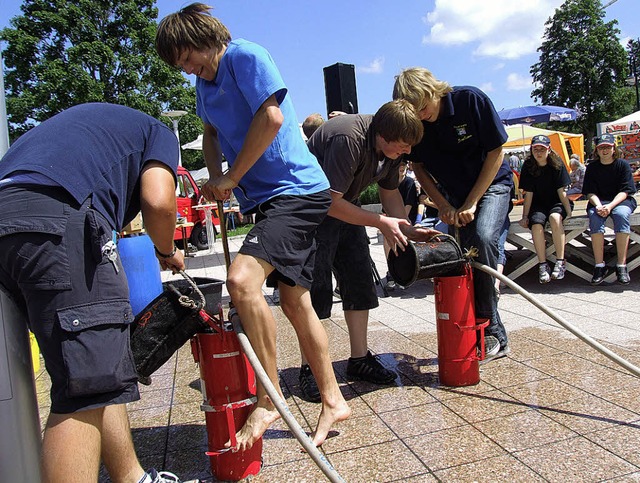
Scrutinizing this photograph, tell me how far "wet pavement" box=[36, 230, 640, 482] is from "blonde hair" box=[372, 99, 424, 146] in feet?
4.77

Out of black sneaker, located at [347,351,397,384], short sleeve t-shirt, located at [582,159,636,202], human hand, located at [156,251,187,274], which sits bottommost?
black sneaker, located at [347,351,397,384]

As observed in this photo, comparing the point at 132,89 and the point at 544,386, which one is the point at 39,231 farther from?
the point at 132,89

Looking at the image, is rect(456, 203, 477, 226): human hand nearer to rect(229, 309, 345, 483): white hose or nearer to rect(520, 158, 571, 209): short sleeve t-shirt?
rect(229, 309, 345, 483): white hose

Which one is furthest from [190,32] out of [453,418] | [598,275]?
[598,275]

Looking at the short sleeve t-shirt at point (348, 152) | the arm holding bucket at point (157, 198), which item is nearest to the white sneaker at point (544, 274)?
the short sleeve t-shirt at point (348, 152)

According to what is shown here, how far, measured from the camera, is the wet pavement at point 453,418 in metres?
2.35

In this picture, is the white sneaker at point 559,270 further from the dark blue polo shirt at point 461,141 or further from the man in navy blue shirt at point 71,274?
the man in navy blue shirt at point 71,274

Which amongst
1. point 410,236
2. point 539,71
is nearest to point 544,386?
point 410,236

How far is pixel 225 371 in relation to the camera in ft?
7.64

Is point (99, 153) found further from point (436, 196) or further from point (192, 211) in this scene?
point (192, 211)

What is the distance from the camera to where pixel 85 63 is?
2936cm

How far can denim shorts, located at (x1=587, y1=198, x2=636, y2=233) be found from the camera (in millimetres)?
5832

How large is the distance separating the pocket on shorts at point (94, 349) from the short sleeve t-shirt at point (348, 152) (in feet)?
5.16

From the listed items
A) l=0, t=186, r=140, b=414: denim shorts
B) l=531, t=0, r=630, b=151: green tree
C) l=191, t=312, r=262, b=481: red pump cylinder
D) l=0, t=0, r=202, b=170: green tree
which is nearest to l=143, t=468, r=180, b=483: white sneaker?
l=191, t=312, r=262, b=481: red pump cylinder
